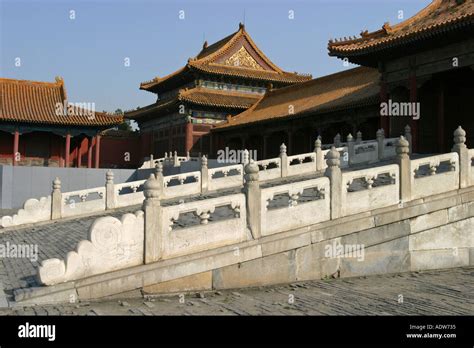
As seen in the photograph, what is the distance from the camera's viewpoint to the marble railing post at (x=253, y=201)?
729cm

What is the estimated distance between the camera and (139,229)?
256 inches

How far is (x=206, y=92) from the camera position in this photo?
109ft

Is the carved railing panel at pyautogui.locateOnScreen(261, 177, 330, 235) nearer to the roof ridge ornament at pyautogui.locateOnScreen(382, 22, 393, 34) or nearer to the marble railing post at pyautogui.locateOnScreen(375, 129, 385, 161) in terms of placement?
the marble railing post at pyautogui.locateOnScreen(375, 129, 385, 161)

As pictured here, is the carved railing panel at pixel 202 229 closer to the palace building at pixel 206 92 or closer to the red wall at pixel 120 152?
the palace building at pixel 206 92

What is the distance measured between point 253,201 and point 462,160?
4577 millimetres

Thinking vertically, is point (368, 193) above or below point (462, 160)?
below

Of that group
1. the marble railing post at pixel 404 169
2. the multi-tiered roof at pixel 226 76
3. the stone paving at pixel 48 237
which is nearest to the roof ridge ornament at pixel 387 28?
the stone paving at pixel 48 237

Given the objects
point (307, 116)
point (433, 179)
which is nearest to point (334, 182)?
point (433, 179)

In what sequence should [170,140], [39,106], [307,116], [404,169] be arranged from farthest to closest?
[170,140] → [39,106] → [307,116] → [404,169]

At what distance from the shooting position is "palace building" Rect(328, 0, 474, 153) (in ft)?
52.0

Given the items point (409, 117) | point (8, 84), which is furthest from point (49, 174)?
point (409, 117)

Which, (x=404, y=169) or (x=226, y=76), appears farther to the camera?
(x=226, y=76)

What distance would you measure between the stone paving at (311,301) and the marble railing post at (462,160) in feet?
7.71

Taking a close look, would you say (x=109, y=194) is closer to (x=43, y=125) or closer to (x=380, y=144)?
(x=380, y=144)
